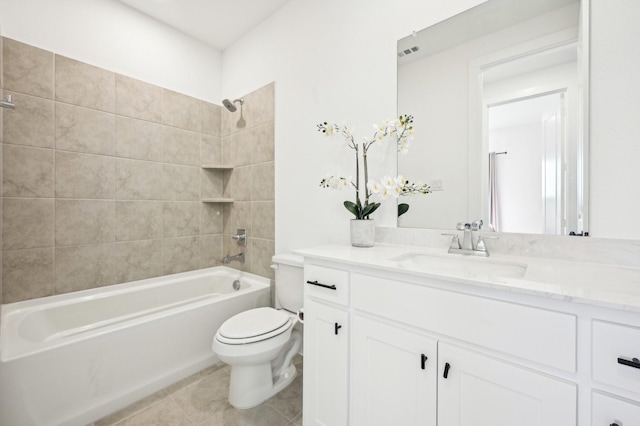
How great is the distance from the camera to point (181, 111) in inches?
93.2

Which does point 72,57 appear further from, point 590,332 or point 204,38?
point 590,332

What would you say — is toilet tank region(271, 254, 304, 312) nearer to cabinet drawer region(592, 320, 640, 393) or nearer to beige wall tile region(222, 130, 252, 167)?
beige wall tile region(222, 130, 252, 167)

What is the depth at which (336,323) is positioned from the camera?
3.58 ft

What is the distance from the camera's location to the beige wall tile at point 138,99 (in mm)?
2023

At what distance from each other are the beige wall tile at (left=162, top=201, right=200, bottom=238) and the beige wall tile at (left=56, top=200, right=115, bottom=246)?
0.38m

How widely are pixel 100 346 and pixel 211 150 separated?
178 cm

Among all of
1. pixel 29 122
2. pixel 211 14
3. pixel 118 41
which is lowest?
pixel 29 122

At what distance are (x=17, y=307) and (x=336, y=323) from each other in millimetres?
2006

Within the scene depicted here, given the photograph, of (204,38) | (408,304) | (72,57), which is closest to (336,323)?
(408,304)

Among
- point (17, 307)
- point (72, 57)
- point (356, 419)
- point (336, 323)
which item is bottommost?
point (356, 419)

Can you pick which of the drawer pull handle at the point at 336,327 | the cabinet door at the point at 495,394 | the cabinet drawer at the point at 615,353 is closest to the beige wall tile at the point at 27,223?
the drawer pull handle at the point at 336,327

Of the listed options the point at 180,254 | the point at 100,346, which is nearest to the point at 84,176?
the point at 180,254

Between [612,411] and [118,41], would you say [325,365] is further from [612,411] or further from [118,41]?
[118,41]

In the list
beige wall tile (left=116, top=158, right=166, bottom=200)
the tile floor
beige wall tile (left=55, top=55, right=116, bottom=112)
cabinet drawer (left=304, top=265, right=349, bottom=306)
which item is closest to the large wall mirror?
cabinet drawer (left=304, top=265, right=349, bottom=306)
